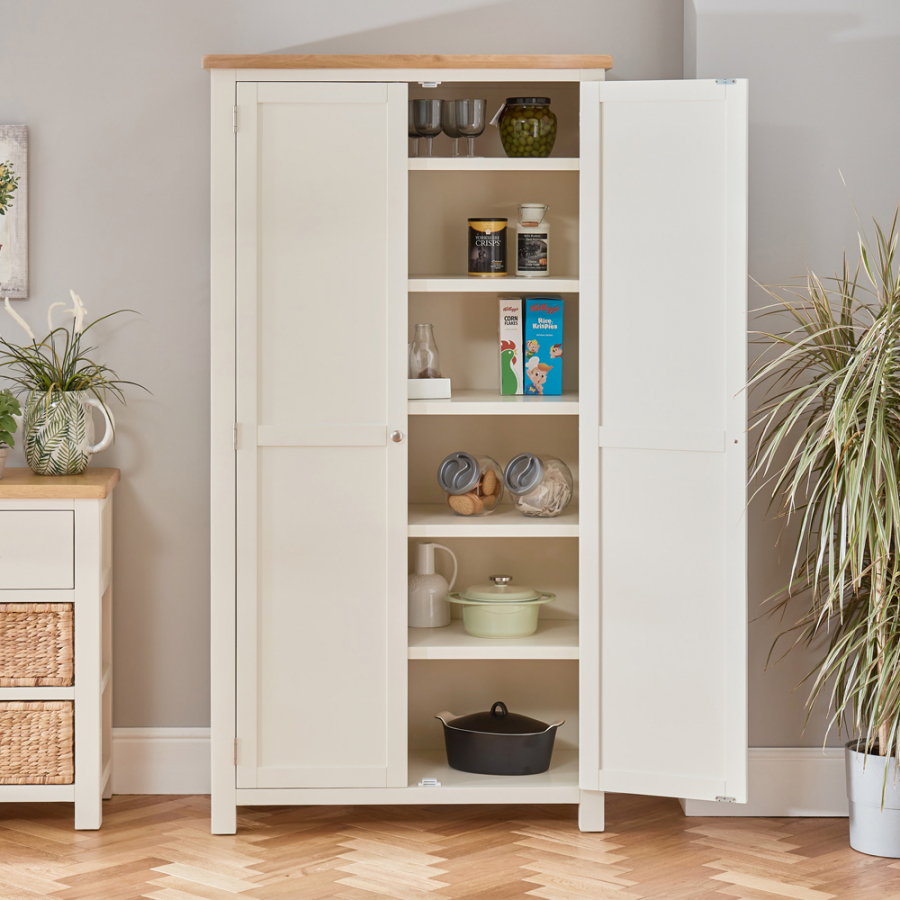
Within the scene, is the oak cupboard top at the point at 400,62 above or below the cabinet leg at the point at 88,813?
above

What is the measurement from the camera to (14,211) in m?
2.82

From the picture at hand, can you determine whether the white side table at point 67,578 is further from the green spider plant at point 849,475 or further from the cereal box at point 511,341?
the green spider plant at point 849,475

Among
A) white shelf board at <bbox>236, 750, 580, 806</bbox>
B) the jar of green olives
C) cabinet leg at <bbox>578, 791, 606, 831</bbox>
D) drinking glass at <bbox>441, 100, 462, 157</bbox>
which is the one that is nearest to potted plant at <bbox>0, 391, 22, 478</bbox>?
white shelf board at <bbox>236, 750, 580, 806</bbox>

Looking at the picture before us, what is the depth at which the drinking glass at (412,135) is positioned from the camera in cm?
261

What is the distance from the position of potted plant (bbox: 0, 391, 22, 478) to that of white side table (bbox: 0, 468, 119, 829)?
0.41 ft

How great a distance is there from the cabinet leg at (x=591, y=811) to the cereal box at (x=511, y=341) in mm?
1074

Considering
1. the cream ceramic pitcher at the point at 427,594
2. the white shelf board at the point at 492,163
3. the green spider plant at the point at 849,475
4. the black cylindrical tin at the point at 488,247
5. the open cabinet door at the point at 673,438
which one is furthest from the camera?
the cream ceramic pitcher at the point at 427,594

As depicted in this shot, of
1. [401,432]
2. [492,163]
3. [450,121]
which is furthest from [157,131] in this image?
[401,432]

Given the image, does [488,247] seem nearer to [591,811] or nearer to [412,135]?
[412,135]

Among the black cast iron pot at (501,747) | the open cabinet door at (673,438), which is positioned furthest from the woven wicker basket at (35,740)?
the open cabinet door at (673,438)

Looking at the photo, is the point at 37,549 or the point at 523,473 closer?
the point at 37,549

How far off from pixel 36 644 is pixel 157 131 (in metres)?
1.44

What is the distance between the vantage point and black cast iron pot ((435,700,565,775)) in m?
2.63

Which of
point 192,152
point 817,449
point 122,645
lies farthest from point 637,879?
point 192,152
